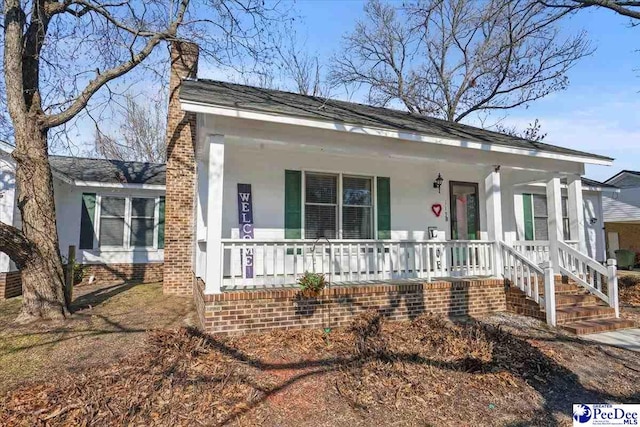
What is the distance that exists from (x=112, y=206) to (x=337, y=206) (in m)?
7.95

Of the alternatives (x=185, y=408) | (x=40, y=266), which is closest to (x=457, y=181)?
(x=185, y=408)

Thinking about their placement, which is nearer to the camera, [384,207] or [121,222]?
[384,207]

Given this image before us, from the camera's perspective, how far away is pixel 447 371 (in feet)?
14.4

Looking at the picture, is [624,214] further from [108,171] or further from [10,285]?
[10,285]

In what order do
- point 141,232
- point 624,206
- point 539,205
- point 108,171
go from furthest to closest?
point 624,206 → point 108,171 → point 141,232 → point 539,205

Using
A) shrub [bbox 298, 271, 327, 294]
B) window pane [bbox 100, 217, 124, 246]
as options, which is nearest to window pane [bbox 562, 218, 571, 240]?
shrub [bbox 298, 271, 327, 294]

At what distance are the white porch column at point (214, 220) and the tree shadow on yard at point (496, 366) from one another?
0.78 m

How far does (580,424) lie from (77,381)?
205 inches

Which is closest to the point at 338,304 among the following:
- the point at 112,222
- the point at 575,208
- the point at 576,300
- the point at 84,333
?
the point at 84,333

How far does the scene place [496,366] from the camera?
14.8 ft

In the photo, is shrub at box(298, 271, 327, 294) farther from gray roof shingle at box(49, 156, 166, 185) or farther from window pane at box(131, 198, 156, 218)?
window pane at box(131, 198, 156, 218)

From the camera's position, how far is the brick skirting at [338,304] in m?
5.31

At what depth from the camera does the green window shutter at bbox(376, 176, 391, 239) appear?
835cm

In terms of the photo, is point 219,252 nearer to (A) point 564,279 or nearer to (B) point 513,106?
(A) point 564,279
